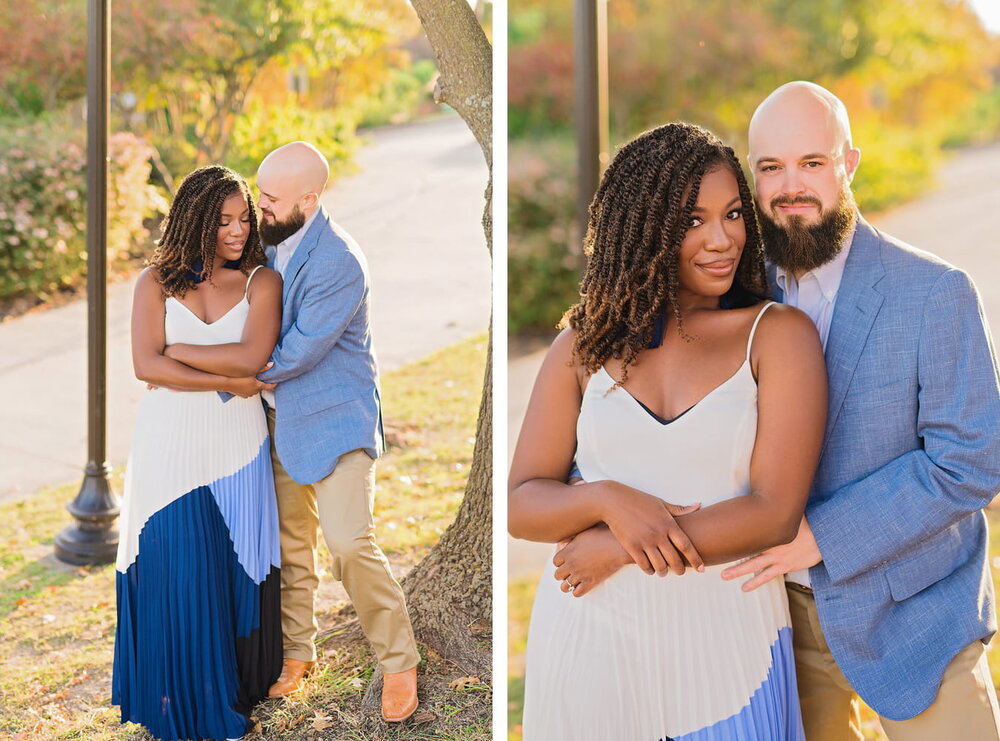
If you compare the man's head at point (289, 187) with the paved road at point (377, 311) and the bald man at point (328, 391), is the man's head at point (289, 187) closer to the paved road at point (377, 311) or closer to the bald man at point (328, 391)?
the bald man at point (328, 391)

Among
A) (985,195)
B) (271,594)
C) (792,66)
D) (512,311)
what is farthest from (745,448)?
(985,195)

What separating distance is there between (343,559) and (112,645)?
139cm

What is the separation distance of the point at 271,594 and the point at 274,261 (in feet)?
3.66

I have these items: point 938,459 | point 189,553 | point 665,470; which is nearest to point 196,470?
point 189,553

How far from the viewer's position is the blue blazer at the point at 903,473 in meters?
2.26

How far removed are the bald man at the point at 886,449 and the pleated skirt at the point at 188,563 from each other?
68.6 inches

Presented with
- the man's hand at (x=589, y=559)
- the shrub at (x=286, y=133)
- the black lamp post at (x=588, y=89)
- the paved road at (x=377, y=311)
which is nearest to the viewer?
the man's hand at (x=589, y=559)

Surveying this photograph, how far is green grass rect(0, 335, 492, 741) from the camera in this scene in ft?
11.9

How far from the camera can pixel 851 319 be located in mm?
2354

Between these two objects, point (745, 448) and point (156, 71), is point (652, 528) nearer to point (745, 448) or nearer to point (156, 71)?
point (745, 448)

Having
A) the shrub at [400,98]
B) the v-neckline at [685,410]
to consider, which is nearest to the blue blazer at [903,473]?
the v-neckline at [685,410]

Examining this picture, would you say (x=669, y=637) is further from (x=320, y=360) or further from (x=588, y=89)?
(x=588, y=89)

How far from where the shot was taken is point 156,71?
9586 mm

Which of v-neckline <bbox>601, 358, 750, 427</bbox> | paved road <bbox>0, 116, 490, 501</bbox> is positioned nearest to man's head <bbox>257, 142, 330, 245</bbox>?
v-neckline <bbox>601, 358, 750, 427</bbox>
